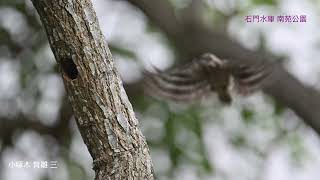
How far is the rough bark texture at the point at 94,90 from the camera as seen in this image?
1447 mm

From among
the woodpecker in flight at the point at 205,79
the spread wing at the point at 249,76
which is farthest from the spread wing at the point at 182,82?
the spread wing at the point at 249,76

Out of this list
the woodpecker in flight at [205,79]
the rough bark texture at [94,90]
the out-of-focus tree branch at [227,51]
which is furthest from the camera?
the out-of-focus tree branch at [227,51]

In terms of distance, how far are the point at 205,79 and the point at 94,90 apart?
85 centimetres

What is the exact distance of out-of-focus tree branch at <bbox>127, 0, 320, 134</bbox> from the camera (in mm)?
2508

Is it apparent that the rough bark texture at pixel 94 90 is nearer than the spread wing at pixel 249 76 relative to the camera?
Yes

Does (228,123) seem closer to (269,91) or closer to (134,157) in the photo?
(269,91)

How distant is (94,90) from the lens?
146 centimetres

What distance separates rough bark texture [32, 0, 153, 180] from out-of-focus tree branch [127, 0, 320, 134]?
990 millimetres

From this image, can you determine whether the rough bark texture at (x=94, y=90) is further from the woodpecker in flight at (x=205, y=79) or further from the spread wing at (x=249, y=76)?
the spread wing at (x=249, y=76)

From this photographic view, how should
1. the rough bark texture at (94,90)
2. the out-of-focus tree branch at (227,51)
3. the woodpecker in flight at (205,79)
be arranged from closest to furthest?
the rough bark texture at (94,90) → the woodpecker in flight at (205,79) → the out-of-focus tree branch at (227,51)

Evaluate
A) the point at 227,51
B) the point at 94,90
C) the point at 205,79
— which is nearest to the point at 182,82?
the point at 205,79

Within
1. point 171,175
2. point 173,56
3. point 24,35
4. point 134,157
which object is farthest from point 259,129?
point 134,157

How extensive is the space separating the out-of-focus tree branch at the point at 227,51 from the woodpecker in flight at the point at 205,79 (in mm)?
58

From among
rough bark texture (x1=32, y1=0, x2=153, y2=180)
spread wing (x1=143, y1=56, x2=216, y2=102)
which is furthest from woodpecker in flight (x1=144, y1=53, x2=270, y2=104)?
rough bark texture (x1=32, y1=0, x2=153, y2=180)
